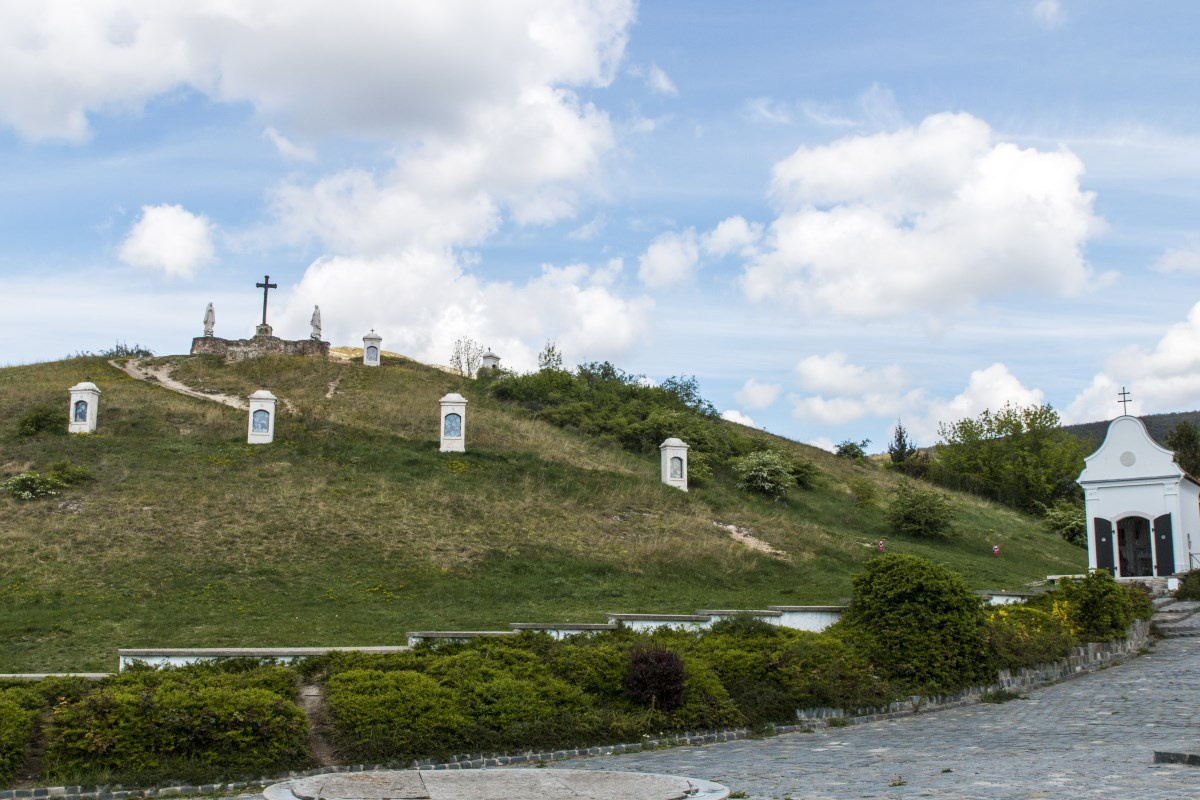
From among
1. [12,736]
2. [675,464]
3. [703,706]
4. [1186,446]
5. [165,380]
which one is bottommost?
[703,706]

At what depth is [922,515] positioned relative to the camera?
34.0 metres

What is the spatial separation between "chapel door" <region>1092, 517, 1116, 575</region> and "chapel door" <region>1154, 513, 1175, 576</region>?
3.97 ft

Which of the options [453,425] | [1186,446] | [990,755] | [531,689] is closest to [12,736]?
[531,689]

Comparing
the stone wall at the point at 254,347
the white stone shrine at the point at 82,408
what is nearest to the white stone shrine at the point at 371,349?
the stone wall at the point at 254,347

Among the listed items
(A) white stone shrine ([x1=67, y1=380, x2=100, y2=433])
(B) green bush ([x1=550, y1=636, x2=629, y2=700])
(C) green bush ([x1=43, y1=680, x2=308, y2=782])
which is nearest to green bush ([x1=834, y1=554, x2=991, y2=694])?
(B) green bush ([x1=550, y1=636, x2=629, y2=700])

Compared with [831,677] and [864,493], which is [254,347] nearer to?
[864,493]

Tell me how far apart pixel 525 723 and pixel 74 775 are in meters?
4.53

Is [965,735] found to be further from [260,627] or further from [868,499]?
[868,499]

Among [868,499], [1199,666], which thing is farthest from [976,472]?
[1199,666]

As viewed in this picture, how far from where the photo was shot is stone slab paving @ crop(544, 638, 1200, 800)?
835 cm

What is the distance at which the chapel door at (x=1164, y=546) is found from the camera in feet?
86.1

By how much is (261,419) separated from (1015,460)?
41.3 meters

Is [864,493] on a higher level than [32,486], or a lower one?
higher

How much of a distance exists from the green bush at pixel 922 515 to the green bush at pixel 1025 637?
55.5ft
